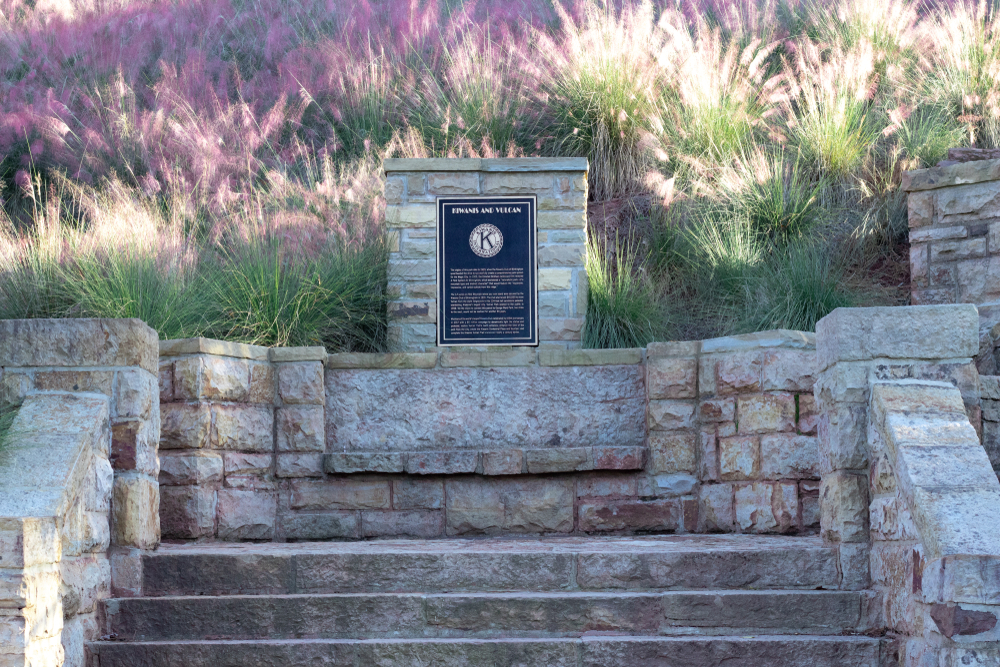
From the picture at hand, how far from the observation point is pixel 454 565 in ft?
14.1

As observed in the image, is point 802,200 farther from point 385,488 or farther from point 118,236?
point 118,236

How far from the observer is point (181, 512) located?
5.38 meters

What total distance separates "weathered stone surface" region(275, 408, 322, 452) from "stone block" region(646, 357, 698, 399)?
196cm

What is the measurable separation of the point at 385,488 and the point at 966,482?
3.29 metres

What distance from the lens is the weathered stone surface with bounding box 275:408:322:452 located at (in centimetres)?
596

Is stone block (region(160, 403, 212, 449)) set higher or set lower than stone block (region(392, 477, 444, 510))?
higher

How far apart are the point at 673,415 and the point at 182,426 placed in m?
2.73

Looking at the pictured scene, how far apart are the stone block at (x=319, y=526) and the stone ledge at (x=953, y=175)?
4.59 m

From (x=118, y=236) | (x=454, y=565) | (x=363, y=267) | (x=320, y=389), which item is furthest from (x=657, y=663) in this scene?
(x=118, y=236)

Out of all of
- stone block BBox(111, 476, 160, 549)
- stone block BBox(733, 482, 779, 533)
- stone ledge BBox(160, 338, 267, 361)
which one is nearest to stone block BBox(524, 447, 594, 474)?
stone block BBox(733, 482, 779, 533)

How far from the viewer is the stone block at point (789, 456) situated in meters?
5.52

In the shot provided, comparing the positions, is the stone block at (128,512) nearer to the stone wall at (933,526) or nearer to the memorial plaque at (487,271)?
the memorial plaque at (487,271)

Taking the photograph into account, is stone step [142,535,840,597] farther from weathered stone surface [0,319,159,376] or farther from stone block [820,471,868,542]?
weathered stone surface [0,319,159,376]

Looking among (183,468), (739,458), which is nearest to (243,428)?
(183,468)
